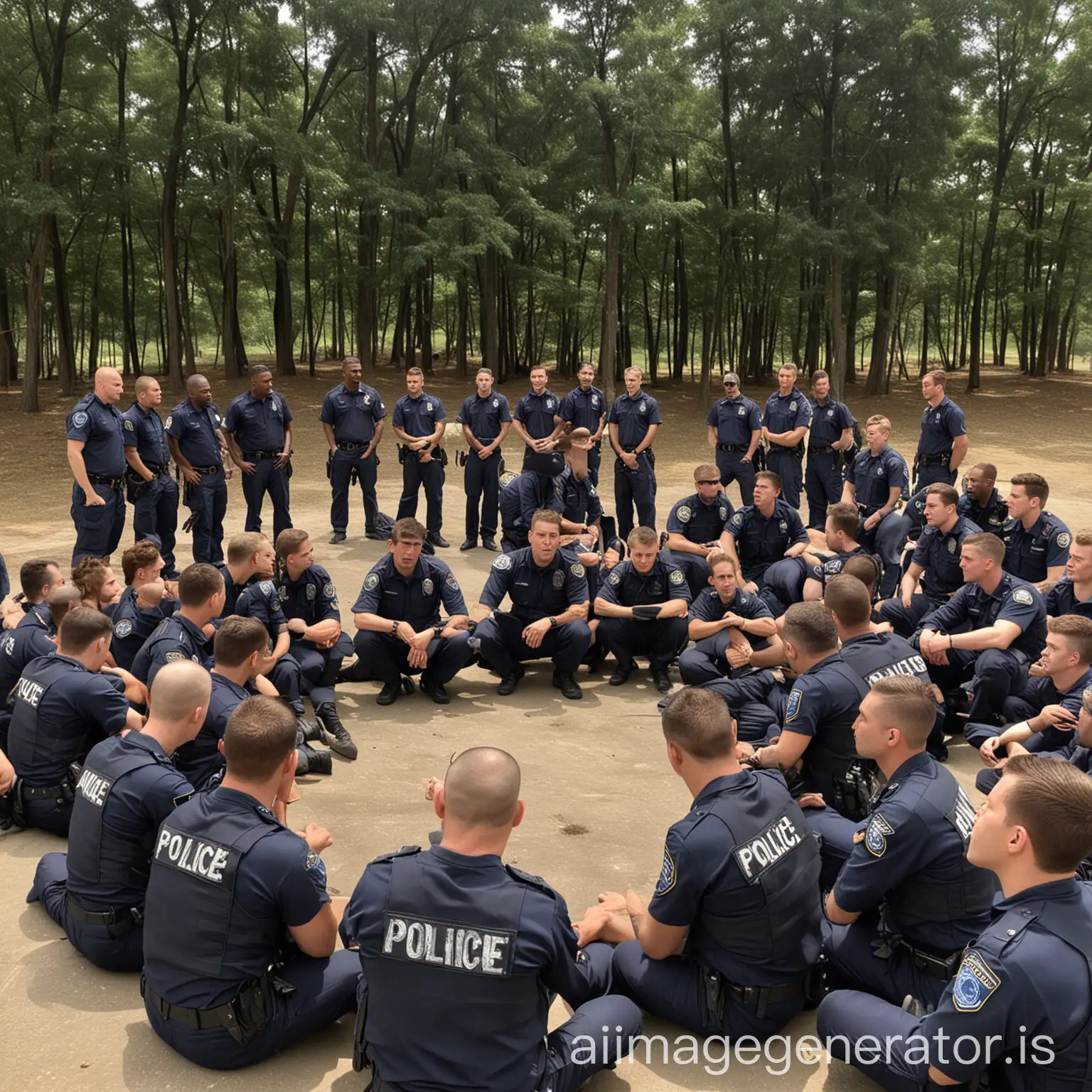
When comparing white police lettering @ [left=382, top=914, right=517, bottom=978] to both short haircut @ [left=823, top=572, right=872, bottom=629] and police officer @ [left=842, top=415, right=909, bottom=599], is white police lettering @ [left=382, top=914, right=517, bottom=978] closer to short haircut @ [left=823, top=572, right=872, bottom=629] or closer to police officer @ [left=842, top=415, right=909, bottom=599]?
short haircut @ [left=823, top=572, right=872, bottom=629]

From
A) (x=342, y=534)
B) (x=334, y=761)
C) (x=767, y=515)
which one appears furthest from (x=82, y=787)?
(x=342, y=534)

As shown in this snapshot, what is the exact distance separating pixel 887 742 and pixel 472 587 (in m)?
6.30

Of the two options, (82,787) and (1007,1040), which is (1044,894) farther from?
(82,787)

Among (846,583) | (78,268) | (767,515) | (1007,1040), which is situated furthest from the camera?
(78,268)

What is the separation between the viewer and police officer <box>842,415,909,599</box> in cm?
884

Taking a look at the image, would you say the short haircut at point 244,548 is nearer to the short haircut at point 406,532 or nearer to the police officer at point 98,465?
the short haircut at point 406,532

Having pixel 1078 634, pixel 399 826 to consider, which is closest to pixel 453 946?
pixel 399 826

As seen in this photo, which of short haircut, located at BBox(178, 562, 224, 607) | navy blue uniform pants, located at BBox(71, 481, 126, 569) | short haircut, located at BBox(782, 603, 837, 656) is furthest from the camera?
navy blue uniform pants, located at BBox(71, 481, 126, 569)

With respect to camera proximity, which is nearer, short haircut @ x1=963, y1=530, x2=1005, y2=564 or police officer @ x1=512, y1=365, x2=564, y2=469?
short haircut @ x1=963, y1=530, x2=1005, y2=564

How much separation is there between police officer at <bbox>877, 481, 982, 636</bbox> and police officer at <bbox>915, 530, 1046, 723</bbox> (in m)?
0.68

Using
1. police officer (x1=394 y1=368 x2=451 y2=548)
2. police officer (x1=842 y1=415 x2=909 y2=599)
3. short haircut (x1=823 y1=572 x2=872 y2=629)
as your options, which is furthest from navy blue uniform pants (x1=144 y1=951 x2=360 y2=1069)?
police officer (x1=394 y1=368 x2=451 y2=548)

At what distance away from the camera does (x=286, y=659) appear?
5.84 meters

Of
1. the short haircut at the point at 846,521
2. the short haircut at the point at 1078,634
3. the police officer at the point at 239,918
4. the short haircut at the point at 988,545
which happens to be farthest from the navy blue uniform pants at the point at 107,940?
A: the short haircut at the point at 846,521

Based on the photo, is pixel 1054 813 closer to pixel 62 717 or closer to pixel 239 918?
pixel 239 918
